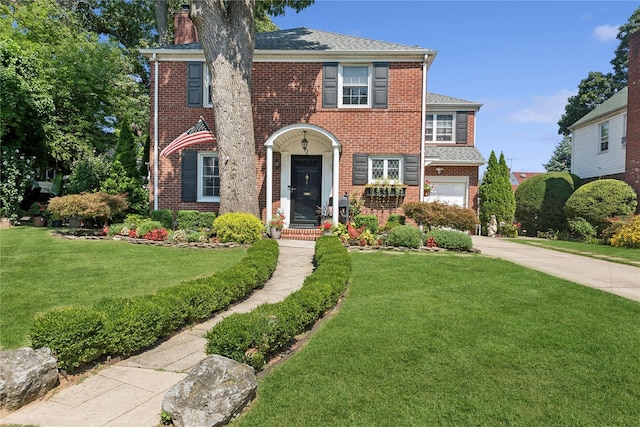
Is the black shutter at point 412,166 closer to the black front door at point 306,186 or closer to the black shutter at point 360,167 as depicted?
the black shutter at point 360,167

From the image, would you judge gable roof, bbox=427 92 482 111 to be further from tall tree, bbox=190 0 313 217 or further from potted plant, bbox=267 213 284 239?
potted plant, bbox=267 213 284 239

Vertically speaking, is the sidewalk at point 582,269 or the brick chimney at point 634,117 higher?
the brick chimney at point 634,117

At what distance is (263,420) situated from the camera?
238 centimetres

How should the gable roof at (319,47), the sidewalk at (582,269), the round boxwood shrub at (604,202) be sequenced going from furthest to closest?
1. the round boxwood shrub at (604,202)
2. the gable roof at (319,47)
3. the sidewalk at (582,269)

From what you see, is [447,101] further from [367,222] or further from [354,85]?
[367,222]

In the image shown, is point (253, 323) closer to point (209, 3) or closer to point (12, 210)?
point (209, 3)

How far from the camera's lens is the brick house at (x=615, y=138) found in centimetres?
1375

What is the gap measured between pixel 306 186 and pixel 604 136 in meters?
14.4

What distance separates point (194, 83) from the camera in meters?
11.9

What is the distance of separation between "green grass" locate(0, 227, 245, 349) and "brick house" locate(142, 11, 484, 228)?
3.73 metres

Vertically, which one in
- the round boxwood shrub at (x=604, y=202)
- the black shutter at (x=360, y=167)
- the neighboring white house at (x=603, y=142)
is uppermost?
the neighboring white house at (x=603, y=142)

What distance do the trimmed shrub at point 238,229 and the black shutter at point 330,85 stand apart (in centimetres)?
475

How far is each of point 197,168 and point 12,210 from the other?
6.51 m

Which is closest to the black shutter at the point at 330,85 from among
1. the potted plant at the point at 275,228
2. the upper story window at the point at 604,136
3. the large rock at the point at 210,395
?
the potted plant at the point at 275,228
